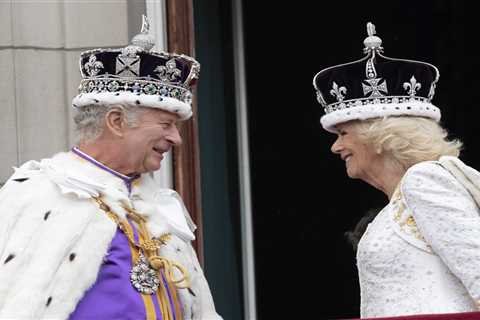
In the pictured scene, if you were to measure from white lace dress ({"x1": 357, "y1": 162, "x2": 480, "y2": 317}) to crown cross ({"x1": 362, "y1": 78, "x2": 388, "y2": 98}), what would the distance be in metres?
0.42

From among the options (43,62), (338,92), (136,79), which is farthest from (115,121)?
(43,62)

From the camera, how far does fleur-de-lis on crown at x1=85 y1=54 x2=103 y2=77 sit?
4.68m

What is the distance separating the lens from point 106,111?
4.59m

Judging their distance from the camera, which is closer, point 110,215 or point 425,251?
point 425,251

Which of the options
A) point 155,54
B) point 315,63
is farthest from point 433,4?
point 155,54

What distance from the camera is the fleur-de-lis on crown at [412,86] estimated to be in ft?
15.1

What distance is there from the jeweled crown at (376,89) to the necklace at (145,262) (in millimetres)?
764

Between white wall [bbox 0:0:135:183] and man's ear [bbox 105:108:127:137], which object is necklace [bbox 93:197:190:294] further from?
white wall [bbox 0:0:135:183]

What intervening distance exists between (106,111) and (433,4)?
316 centimetres

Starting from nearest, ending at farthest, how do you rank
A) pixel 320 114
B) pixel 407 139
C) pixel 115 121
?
pixel 407 139
pixel 115 121
pixel 320 114

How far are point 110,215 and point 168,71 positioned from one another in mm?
585

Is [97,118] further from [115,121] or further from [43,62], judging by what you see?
[43,62]

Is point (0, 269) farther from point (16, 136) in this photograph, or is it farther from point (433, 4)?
point (433, 4)

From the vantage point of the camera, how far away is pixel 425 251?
4191 millimetres
